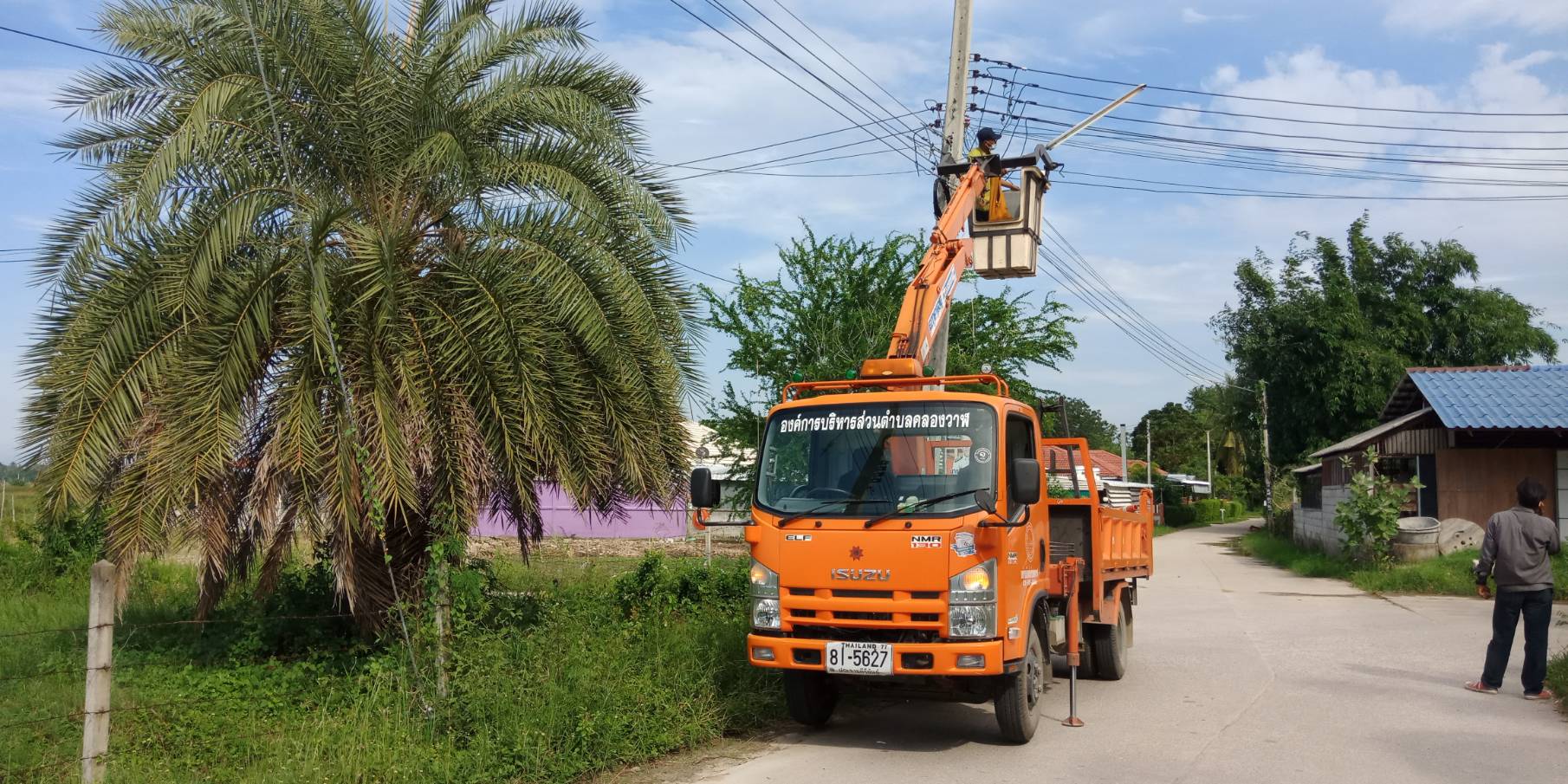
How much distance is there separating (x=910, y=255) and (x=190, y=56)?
29.9ft

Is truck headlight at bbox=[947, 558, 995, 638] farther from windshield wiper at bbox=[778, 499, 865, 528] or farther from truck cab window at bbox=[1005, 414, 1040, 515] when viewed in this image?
windshield wiper at bbox=[778, 499, 865, 528]

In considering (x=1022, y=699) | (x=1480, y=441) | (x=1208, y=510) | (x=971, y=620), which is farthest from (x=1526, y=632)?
(x=1208, y=510)

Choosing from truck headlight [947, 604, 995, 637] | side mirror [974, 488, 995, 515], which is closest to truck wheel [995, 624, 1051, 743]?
truck headlight [947, 604, 995, 637]

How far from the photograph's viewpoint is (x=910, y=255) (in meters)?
15.7

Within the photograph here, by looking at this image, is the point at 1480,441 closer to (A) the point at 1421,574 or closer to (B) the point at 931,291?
(A) the point at 1421,574

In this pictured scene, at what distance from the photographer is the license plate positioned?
7426 mm

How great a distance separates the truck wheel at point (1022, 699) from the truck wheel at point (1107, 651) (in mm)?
2548

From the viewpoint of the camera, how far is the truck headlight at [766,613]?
7824 mm

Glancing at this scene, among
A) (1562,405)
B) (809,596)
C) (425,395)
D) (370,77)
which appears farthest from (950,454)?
(1562,405)

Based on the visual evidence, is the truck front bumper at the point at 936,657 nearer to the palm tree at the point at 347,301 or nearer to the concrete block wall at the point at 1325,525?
the palm tree at the point at 347,301

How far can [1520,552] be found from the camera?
9547 mm

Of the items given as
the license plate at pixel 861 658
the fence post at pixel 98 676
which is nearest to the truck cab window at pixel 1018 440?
the license plate at pixel 861 658

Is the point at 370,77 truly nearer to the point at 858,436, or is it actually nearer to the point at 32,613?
the point at 858,436

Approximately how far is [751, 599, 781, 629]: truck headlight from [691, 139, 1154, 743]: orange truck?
0.01 metres
